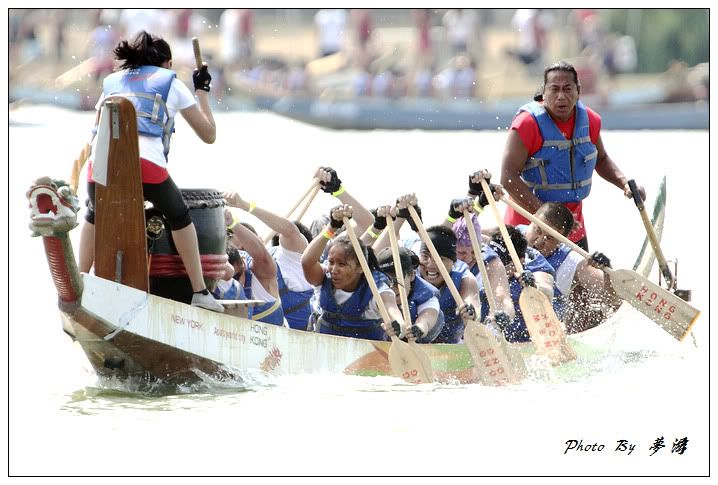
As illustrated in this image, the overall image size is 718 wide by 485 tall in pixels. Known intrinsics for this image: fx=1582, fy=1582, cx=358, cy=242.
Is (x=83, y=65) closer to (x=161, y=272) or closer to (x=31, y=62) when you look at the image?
(x=31, y=62)

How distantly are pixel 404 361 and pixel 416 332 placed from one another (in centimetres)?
17

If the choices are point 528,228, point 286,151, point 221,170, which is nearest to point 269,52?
point 286,151

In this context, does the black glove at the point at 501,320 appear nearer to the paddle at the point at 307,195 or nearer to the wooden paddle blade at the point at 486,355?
the wooden paddle blade at the point at 486,355

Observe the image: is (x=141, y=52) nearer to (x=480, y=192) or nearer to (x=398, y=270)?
(x=398, y=270)

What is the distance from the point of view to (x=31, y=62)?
24.6 meters

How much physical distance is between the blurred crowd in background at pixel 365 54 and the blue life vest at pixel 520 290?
13710 millimetres

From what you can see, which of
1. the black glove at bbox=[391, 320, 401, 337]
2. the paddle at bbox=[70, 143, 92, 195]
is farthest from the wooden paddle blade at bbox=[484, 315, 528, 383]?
the paddle at bbox=[70, 143, 92, 195]

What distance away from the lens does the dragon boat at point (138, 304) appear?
711cm

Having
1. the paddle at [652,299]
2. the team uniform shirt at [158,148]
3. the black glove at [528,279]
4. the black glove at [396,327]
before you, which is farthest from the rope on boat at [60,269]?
the paddle at [652,299]

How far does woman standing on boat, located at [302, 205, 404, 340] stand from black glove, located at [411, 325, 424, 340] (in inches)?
2.6

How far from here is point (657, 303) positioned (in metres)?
9.48

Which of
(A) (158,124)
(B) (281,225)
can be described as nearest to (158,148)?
(A) (158,124)

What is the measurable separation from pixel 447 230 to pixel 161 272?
189 cm

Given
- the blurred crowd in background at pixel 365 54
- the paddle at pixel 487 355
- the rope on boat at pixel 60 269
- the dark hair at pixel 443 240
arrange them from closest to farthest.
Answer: the rope on boat at pixel 60 269 < the paddle at pixel 487 355 < the dark hair at pixel 443 240 < the blurred crowd in background at pixel 365 54
